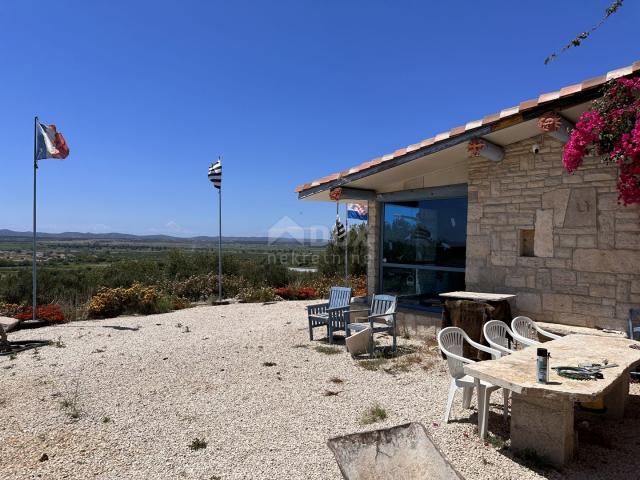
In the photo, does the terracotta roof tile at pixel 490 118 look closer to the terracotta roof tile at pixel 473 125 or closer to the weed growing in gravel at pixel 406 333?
the terracotta roof tile at pixel 473 125

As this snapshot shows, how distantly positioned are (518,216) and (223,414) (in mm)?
4642

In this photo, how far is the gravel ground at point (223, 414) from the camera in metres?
3.05

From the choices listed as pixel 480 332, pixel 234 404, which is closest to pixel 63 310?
pixel 234 404

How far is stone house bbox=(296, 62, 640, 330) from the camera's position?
523 cm

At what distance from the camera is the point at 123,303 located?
10102 millimetres

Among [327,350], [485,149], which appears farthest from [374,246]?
[485,149]

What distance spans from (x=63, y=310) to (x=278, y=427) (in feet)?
25.6

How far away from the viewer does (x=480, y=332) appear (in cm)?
568

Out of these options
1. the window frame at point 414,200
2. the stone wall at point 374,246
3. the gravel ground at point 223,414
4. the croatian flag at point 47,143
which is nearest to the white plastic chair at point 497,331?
the gravel ground at point 223,414

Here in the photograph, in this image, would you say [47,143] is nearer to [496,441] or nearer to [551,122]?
[551,122]

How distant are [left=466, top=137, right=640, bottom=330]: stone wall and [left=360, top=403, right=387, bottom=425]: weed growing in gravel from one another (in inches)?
120

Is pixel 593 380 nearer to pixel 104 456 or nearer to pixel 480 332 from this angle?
pixel 480 332

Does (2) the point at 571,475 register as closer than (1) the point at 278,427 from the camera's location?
Yes

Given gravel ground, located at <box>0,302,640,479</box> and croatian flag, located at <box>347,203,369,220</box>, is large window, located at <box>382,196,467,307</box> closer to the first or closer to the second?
gravel ground, located at <box>0,302,640,479</box>
